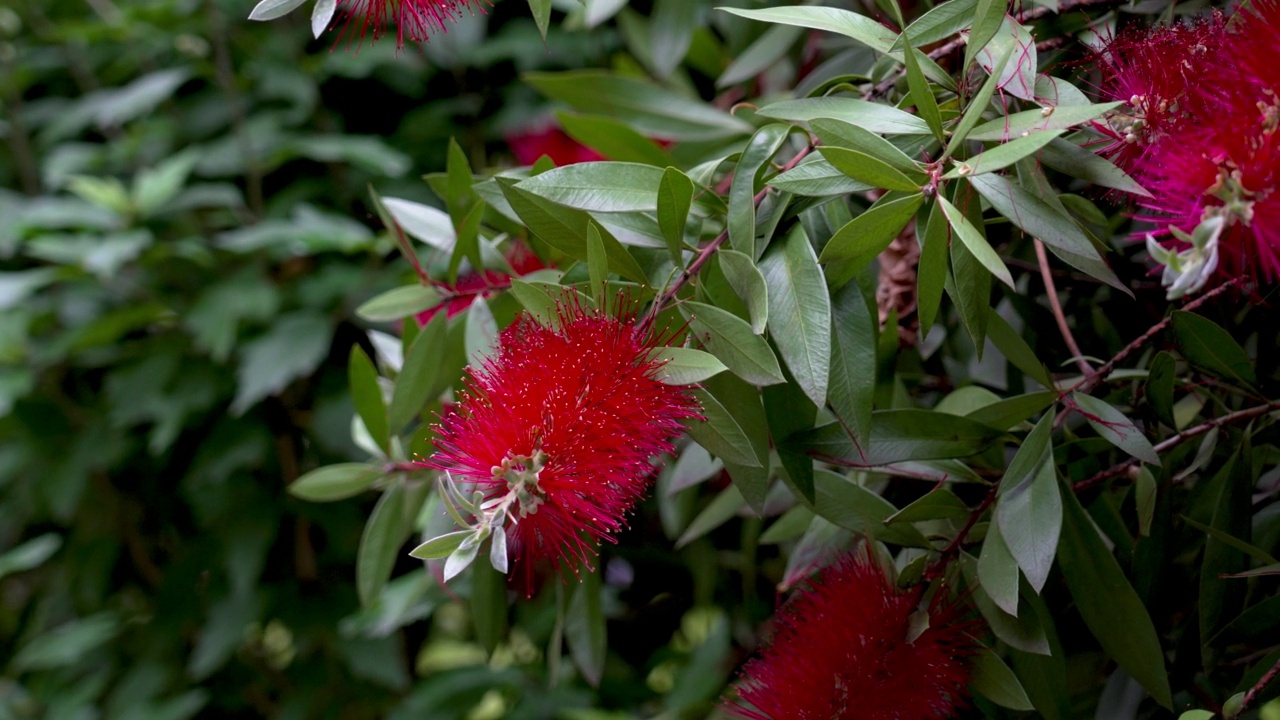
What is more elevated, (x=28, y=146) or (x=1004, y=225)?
(x=1004, y=225)

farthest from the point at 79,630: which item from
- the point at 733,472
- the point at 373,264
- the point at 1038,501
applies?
the point at 1038,501

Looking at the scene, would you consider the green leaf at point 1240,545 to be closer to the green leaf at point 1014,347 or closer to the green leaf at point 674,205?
the green leaf at point 1014,347

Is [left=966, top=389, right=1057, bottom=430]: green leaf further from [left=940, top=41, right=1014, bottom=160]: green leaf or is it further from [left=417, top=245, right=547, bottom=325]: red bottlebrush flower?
[left=417, top=245, right=547, bottom=325]: red bottlebrush flower

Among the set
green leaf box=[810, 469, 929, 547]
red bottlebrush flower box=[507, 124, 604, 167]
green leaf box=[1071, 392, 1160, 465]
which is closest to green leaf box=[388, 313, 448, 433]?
green leaf box=[810, 469, 929, 547]

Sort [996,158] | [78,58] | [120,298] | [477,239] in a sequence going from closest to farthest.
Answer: [996,158], [477,239], [120,298], [78,58]

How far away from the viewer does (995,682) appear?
43 cm

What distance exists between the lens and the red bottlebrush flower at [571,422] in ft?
1.18

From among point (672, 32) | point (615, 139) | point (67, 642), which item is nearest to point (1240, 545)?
point (615, 139)

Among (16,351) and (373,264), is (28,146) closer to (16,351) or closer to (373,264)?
(16,351)

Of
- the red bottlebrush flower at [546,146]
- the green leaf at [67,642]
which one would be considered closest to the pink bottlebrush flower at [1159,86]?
the red bottlebrush flower at [546,146]

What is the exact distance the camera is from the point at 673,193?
384 millimetres

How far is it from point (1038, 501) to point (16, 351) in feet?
3.05

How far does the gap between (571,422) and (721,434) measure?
0.06m

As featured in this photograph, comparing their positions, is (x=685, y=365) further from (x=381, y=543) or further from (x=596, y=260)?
(x=381, y=543)
